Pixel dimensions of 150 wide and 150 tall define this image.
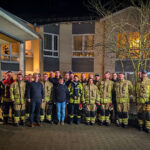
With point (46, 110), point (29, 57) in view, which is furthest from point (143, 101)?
point (29, 57)

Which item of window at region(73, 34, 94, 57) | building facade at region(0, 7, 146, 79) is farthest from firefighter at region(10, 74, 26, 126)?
window at region(73, 34, 94, 57)

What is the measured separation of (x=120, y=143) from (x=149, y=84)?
2.48 m

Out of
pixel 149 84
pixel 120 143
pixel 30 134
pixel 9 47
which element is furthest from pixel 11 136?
pixel 9 47

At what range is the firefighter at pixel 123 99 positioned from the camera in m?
6.49

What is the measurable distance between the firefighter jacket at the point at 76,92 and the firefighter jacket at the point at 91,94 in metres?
0.26

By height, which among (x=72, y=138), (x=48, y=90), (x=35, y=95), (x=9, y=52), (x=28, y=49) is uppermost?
(x=28, y=49)

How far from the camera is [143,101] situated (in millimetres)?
6141

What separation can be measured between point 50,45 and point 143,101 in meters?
13.0

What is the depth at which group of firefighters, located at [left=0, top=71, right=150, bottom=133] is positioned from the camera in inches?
249

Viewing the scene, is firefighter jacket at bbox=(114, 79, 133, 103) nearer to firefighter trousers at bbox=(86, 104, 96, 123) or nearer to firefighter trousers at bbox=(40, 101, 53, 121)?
firefighter trousers at bbox=(86, 104, 96, 123)

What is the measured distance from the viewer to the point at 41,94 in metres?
6.77

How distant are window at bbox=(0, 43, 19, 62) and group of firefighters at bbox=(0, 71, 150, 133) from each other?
9.44 m

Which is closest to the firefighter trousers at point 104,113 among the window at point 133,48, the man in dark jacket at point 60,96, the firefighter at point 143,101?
the firefighter at point 143,101

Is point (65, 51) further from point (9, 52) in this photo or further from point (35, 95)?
point (35, 95)
